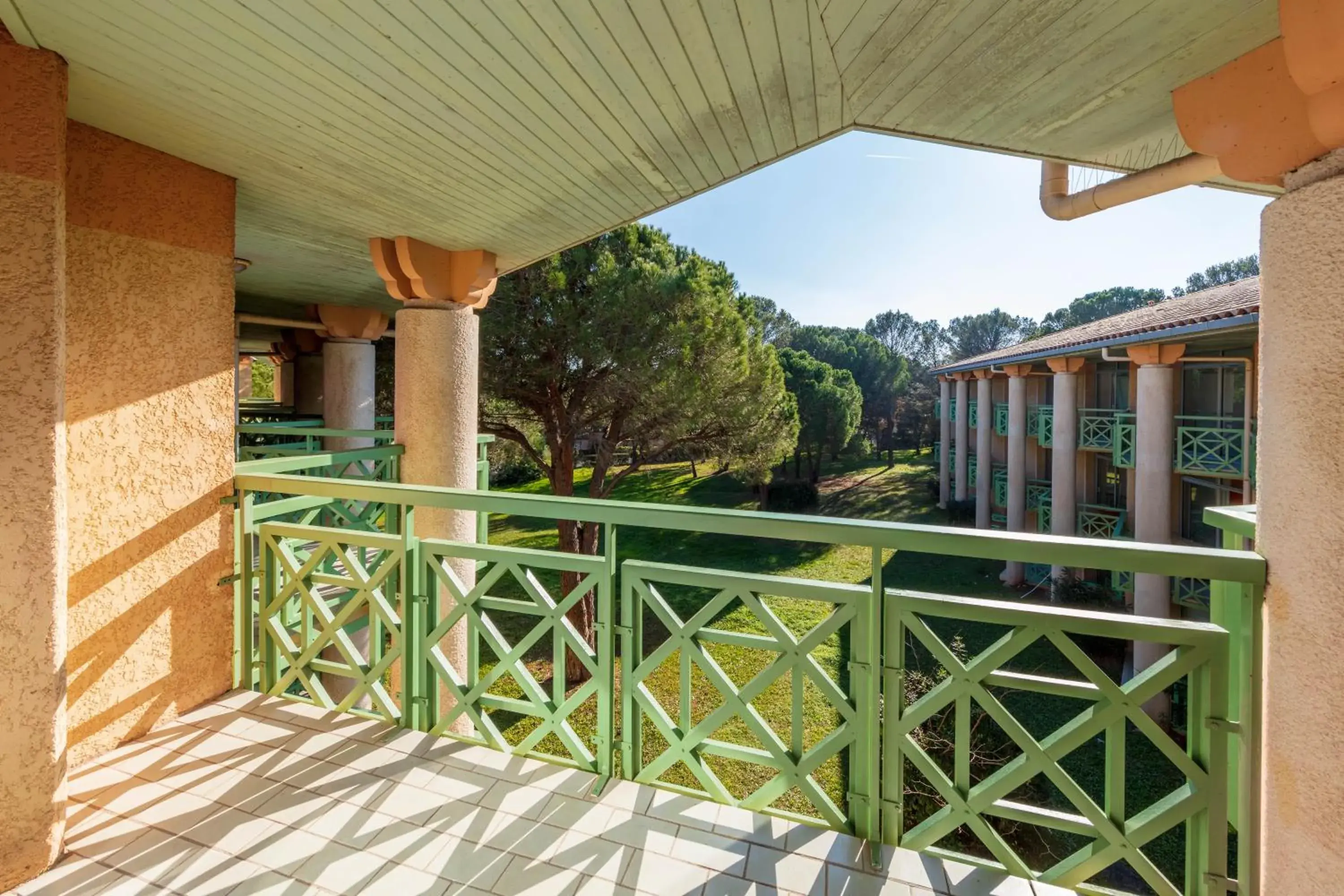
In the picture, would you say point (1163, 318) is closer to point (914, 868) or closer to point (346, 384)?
point (914, 868)

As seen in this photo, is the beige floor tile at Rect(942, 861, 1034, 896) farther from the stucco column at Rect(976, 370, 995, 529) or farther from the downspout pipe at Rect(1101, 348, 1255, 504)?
the stucco column at Rect(976, 370, 995, 529)

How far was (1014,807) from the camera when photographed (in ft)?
5.21

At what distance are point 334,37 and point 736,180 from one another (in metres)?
2.01

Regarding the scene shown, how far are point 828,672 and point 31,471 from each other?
32.5 feet

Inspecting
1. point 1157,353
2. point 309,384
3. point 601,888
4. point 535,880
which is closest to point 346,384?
point 309,384

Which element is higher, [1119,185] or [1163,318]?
[1163,318]

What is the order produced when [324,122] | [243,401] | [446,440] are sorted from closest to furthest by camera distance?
[324,122], [446,440], [243,401]

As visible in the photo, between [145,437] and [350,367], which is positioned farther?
[350,367]

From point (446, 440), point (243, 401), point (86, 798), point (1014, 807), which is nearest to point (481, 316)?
point (446, 440)

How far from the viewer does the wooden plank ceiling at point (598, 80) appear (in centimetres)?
179

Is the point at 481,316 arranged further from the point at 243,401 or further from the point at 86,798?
the point at 86,798

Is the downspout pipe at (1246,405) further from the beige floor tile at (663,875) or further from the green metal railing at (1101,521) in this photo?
the beige floor tile at (663,875)

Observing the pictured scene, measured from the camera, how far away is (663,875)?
1.60 metres

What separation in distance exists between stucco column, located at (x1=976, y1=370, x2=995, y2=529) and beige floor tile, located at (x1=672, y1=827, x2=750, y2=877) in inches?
619
